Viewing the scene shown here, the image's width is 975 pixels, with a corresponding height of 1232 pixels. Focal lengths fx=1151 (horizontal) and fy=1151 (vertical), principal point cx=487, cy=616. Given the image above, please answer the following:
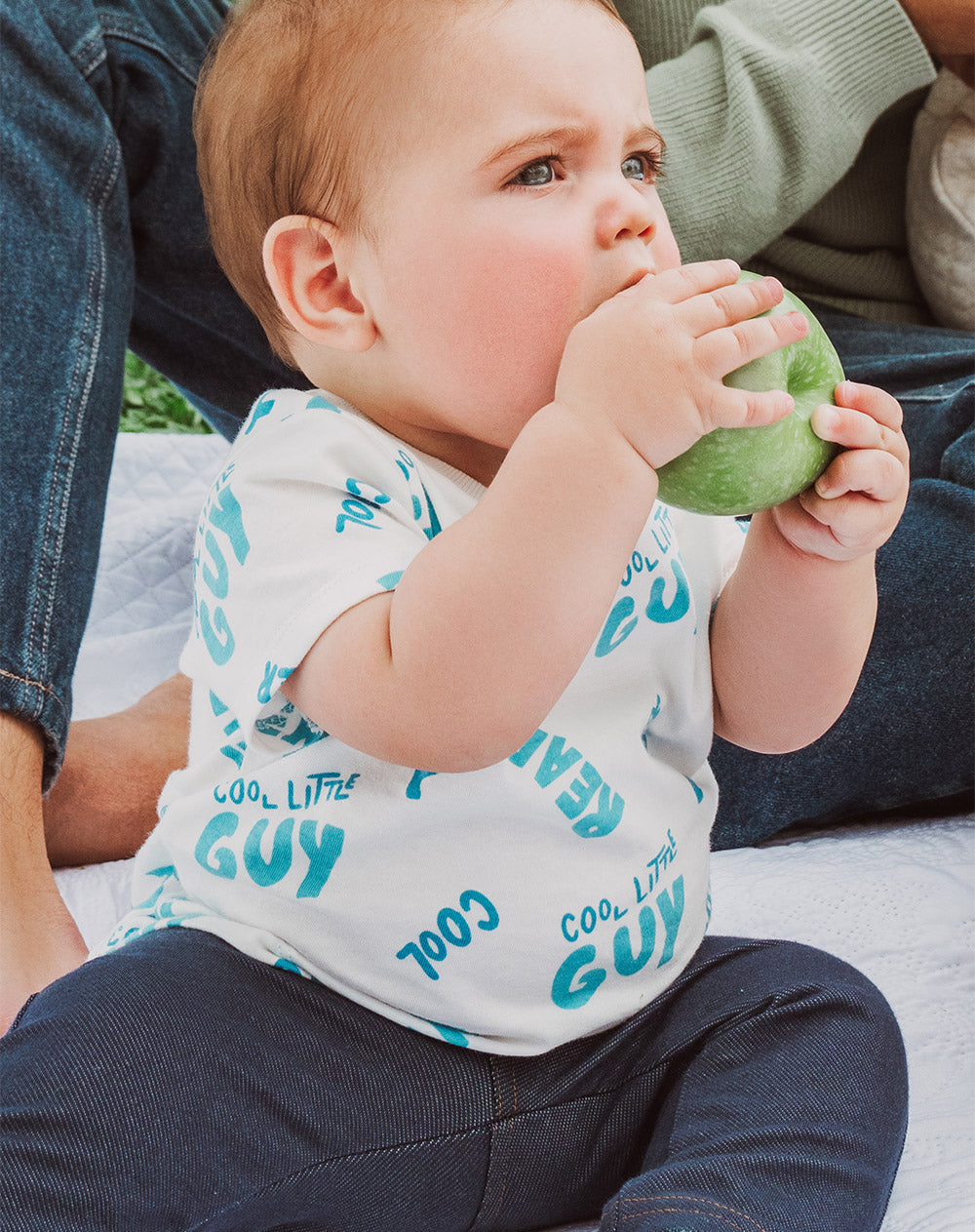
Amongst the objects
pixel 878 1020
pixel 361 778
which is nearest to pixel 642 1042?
pixel 878 1020

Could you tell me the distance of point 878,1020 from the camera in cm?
69

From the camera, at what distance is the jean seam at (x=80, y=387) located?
0.91 meters

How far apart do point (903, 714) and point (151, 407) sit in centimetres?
166

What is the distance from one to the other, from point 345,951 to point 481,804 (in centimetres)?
11

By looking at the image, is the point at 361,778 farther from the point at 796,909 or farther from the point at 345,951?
the point at 796,909

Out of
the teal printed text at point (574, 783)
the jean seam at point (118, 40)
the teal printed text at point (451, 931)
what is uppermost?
the jean seam at point (118, 40)

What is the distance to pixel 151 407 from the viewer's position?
2.24 meters

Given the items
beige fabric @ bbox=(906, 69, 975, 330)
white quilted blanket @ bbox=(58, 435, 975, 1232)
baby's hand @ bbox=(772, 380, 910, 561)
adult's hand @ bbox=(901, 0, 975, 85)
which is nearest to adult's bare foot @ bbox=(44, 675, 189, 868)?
white quilted blanket @ bbox=(58, 435, 975, 1232)

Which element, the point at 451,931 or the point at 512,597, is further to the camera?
the point at 451,931

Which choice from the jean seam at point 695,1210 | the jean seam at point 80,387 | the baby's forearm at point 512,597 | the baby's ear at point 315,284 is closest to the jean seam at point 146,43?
the jean seam at point 80,387

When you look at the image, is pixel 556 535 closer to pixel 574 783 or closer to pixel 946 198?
pixel 574 783

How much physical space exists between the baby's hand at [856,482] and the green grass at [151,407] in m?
1.71

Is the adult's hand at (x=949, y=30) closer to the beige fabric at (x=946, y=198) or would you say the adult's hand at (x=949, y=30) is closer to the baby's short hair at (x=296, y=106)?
the beige fabric at (x=946, y=198)

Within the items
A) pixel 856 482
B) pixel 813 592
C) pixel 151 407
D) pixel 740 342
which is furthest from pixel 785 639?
pixel 151 407
